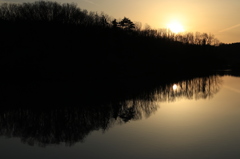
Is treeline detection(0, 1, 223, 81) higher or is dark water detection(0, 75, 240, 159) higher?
treeline detection(0, 1, 223, 81)

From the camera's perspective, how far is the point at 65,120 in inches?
635

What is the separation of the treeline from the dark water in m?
25.9

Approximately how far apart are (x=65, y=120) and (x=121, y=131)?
3.94 m

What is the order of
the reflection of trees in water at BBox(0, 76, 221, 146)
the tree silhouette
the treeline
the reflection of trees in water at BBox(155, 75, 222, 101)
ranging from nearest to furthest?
the reflection of trees in water at BBox(0, 76, 221, 146) < the reflection of trees in water at BBox(155, 75, 222, 101) < the treeline < the tree silhouette

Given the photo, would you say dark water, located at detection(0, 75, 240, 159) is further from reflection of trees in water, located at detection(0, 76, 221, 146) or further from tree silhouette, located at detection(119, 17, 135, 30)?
tree silhouette, located at detection(119, 17, 135, 30)

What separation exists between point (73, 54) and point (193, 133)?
40322 millimetres

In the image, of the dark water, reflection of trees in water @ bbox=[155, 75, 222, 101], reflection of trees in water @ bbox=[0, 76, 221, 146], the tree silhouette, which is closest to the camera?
the dark water

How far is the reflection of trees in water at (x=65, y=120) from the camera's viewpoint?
42.8 ft

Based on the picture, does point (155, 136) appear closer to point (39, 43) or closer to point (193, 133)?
point (193, 133)

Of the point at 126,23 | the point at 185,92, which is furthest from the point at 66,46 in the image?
the point at 185,92

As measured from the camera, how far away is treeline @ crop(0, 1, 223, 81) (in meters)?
45.1

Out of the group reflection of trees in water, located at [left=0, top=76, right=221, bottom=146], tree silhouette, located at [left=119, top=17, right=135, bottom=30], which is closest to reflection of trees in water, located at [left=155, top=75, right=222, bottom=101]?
reflection of trees in water, located at [left=0, top=76, right=221, bottom=146]

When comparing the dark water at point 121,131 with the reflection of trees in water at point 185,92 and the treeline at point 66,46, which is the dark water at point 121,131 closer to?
the reflection of trees in water at point 185,92

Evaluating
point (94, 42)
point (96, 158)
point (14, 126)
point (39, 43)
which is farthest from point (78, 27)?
point (96, 158)
